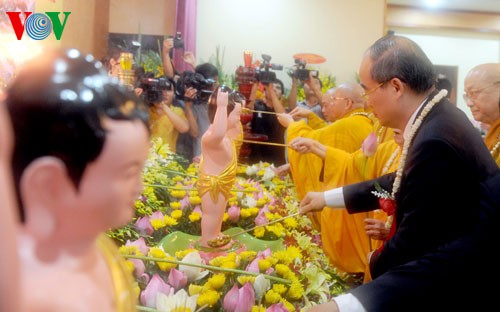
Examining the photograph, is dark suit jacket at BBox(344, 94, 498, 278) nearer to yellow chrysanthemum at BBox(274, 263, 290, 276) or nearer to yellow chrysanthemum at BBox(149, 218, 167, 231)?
yellow chrysanthemum at BBox(274, 263, 290, 276)

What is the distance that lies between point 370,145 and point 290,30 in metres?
0.37

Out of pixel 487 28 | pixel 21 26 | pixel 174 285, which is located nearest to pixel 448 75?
pixel 487 28

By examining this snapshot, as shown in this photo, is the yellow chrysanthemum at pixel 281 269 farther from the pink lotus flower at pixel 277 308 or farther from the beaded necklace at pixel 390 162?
the beaded necklace at pixel 390 162

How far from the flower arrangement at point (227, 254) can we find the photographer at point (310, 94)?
19 cm

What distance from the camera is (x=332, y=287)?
130 cm

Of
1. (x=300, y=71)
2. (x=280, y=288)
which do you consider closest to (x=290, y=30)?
(x=300, y=71)

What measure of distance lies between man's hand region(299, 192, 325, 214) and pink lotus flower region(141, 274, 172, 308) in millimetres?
609

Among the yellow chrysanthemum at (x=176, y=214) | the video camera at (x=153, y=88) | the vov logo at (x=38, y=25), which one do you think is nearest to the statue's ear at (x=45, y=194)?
the vov logo at (x=38, y=25)

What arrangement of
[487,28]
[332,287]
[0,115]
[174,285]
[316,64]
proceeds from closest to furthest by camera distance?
[0,115], [174,285], [332,287], [316,64], [487,28]

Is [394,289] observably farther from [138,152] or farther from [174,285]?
[138,152]

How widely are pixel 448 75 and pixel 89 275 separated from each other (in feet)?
5.29

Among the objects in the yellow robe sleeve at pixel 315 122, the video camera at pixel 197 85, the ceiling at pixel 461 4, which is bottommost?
the yellow robe sleeve at pixel 315 122

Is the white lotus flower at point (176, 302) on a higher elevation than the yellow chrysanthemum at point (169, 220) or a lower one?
lower

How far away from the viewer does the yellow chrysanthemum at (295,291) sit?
1.08 m
